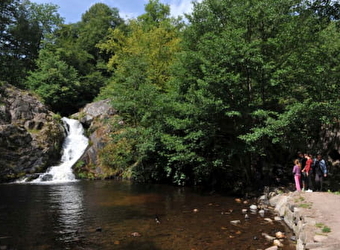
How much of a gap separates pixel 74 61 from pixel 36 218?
3465 centimetres

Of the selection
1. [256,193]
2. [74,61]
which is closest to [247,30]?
[256,193]

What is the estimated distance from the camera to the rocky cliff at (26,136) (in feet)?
77.8

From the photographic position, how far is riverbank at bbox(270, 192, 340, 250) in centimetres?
678

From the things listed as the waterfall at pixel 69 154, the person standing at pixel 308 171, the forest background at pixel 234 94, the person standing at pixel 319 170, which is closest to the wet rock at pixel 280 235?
the forest background at pixel 234 94

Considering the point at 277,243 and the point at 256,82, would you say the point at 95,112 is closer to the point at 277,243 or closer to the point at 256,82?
the point at 256,82

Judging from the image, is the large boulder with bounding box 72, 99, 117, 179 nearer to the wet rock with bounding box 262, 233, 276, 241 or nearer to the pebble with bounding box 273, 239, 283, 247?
the wet rock with bounding box 262, 233, 276, 241

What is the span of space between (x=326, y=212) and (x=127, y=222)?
6939 mm

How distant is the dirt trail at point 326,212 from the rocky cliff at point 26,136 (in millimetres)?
21585

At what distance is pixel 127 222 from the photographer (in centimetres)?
1087

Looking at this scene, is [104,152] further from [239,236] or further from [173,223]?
[239,236]

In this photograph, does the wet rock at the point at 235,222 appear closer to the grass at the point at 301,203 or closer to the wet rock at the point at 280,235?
the wet rock at the point at 280,235

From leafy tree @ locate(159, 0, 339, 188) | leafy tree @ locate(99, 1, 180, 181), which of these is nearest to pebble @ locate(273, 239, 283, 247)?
leafy tree @ locate(159, 0, 339, 188)

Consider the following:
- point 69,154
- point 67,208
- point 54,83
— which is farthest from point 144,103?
point 54,83

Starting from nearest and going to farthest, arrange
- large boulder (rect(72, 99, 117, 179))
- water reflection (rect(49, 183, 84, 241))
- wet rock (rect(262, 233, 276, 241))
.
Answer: wet rock (rect(262, 233, 276, 241)) → water reflection (rect(49, 183, 84, 241)) → large boulder (rect(72, 99, 117, 179))
